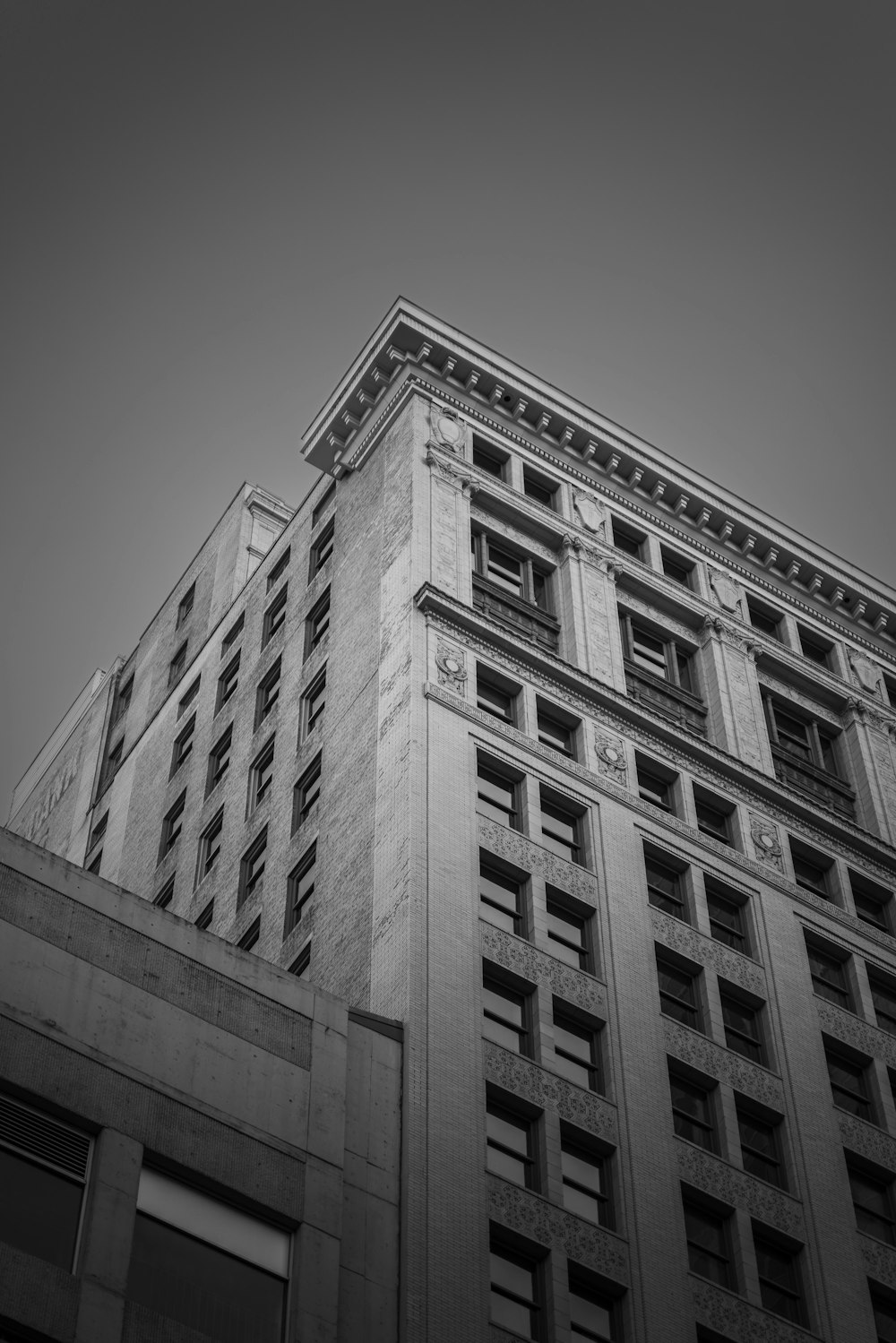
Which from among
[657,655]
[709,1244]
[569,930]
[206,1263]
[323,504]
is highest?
[323,504]

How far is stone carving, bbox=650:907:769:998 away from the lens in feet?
168

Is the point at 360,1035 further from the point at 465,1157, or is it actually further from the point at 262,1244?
the point at 262,1244

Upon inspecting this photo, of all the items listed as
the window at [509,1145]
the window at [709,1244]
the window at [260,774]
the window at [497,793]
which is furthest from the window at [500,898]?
the window at [260,774]

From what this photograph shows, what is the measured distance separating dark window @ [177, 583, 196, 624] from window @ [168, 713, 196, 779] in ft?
34.8

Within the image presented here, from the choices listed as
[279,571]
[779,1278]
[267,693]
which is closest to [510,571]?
[267,693]

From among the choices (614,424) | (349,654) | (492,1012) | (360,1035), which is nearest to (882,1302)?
(492,1012)

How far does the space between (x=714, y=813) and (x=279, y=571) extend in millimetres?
21302

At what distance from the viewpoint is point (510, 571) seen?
62.9m

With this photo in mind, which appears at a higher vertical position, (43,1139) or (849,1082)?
(849,1082)

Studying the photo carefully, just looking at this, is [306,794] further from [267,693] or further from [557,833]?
[267,693]

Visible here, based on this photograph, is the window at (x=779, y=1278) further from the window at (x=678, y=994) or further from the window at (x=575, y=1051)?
the window at (x=678, y=994)

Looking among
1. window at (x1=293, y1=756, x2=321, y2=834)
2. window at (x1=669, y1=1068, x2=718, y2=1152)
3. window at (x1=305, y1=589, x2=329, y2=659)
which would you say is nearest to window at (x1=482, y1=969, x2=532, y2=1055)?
window at (x1=669, y1=1068, x2=718, y2=1152)

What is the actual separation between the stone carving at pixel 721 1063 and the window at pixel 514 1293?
8.90 metres

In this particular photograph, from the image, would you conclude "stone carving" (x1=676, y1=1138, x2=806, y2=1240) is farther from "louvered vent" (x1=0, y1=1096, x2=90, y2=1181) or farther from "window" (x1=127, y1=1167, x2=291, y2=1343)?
"louvered vent" (x1=0, y1=1096, x2=90, y2=1181)
